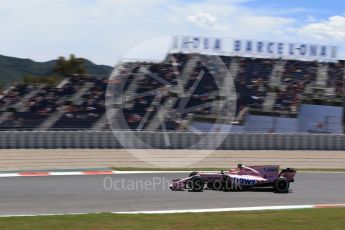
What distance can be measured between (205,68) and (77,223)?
104 ft

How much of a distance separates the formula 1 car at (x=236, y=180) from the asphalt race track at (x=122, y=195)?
0.20 m

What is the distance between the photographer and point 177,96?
102 feet

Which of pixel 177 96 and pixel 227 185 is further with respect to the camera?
pixel 177 96

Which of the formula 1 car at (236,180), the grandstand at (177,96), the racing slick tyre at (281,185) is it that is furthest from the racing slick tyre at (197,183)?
the grandstand at (177,96)

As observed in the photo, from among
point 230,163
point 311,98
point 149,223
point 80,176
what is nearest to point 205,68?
point 311,98

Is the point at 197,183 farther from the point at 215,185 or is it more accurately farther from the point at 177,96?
the point at 177,96

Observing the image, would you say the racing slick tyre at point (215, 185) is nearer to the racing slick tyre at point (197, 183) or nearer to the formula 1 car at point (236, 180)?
the formula 1 car at point (236, 180)

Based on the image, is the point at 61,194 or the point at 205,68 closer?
the point at 61,194

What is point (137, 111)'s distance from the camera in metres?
29.2

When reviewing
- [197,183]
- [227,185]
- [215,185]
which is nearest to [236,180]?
[227,185]

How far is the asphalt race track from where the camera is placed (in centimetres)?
960

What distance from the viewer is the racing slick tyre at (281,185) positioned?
38.3ft

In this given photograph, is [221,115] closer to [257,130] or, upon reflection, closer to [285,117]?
[257,130]

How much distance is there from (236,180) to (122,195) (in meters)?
2.50
